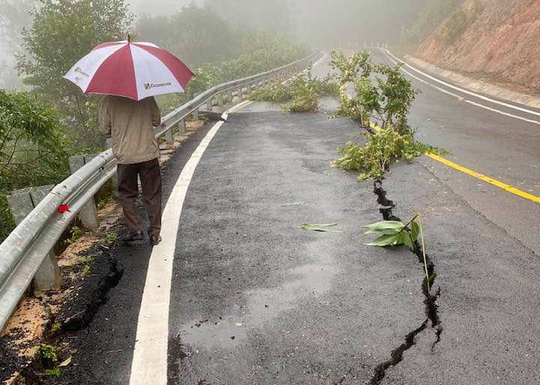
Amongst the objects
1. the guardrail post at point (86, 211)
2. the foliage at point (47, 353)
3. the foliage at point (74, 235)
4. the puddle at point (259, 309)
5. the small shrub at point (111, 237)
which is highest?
the guardrail post at point (86, 211)

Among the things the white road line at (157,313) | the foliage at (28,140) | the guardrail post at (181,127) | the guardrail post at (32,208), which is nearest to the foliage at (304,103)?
the guardrail post at (181,127)

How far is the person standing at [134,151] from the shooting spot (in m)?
4.57

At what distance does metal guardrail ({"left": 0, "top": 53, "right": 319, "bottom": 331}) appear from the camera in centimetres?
283

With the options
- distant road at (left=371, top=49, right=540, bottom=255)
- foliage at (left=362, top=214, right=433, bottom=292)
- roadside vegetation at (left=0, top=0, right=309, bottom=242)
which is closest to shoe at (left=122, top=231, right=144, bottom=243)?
roadside vegetation at (left=0, top=0, right=309, bottom=242)

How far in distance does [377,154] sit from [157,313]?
4.68 metres

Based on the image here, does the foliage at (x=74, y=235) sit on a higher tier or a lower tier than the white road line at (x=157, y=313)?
higher

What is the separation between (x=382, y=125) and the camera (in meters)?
9.48

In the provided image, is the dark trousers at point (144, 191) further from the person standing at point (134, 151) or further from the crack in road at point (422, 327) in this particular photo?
the crack in road at point (422, 327)

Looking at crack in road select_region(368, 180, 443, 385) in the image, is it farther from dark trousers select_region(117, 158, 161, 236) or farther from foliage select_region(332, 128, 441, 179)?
foliage select_region(332, 128, 441, 179)

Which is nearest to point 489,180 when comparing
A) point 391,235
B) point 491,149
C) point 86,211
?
point 491,149

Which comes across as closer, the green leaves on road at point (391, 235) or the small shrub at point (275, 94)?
the green leaves on road at point (391, 235)

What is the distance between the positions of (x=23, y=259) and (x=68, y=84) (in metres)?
19.7

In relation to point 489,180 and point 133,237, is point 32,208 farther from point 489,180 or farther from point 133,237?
point 489,180

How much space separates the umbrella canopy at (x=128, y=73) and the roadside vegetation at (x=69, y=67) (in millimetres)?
2553
